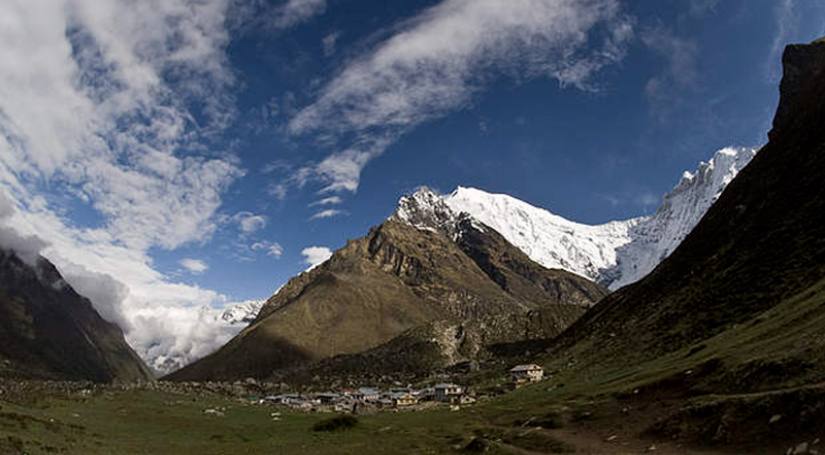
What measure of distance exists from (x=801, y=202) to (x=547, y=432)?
98610 millimetres

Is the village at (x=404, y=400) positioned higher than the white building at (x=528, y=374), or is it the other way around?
the white building at (x=528, y=374)

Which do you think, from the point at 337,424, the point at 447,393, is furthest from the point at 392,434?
the point at 447,393

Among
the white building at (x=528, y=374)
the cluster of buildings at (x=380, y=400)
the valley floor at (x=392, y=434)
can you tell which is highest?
the white building at (x=528, y=374)

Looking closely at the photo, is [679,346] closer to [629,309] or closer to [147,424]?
[629,309]

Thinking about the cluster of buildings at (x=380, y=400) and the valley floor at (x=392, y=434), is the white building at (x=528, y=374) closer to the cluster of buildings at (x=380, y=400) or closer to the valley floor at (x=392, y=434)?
the cluster of buildings at (x=380, y=400)

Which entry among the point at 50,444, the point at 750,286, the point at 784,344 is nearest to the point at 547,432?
the point at 784,344

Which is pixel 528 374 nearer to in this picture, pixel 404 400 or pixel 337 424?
pixel 404 400

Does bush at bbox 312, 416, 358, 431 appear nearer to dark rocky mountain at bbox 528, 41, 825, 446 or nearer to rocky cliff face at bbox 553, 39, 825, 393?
dark rocky mountain at bbox 528, 41, 825, 446

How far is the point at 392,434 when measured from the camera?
73.1 meters

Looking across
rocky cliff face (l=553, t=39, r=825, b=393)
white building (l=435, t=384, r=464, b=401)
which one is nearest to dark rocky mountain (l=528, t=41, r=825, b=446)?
rocky cliff face (l=553, t=39, r=825, b=393)

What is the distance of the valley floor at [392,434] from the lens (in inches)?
1785

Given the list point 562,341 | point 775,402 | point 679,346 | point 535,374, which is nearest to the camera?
point 775,402

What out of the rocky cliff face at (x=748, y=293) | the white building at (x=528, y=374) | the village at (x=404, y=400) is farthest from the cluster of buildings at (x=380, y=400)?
the rocky cliff face at (x=748, y=293)

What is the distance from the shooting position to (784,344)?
1945 inches
